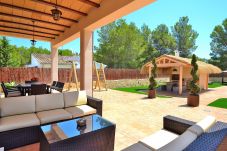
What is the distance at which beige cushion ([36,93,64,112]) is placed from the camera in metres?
3.78

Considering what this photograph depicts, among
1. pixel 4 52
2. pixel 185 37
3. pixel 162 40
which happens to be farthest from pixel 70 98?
pixel 185 37

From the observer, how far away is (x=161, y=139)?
2.32 metres

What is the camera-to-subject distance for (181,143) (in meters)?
1.49

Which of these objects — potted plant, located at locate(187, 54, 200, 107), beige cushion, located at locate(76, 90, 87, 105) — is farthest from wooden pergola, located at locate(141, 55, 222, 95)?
beige cushion, located at locate(76, 90, 87, 105)

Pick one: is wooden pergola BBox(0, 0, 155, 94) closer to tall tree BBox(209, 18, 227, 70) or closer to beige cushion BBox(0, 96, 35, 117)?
beige cushion BBox(0, 96, 35, 117)

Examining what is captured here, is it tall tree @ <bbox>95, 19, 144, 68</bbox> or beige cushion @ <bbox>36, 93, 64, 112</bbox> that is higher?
tall tree @ <bbox>95, 19, 144, 68</bbox>

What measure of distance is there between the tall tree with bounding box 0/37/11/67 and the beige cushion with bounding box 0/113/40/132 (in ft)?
65.4

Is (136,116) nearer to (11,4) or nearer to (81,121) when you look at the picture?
(81,121)

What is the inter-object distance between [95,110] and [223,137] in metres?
3.04

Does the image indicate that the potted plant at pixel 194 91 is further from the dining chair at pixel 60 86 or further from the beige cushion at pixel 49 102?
the dining chair at pixel 60 86

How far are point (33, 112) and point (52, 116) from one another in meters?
0.62

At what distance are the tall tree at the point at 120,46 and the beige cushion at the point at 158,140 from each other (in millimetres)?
19704

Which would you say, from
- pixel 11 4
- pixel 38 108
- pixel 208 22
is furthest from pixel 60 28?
pixel 208 22

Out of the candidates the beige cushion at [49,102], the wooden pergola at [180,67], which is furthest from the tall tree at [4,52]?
the beige cushion at [49,102]
